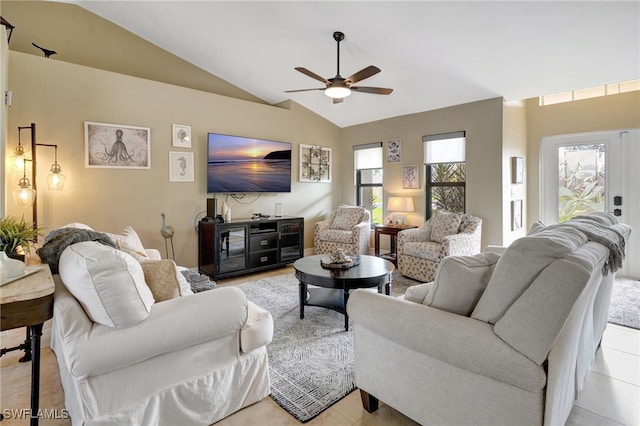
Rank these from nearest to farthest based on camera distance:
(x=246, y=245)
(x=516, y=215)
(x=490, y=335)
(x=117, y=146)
→ (x=490, y=335), (x=117, y=146), (x=246, y=245), (x=516, y=215)

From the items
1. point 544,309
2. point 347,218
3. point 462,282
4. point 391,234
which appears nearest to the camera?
point 544,309

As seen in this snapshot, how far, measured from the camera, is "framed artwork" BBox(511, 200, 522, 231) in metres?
4.75

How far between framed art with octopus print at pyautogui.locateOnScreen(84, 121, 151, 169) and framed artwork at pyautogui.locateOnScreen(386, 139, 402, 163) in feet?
12.8

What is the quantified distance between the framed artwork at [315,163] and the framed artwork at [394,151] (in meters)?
1.25

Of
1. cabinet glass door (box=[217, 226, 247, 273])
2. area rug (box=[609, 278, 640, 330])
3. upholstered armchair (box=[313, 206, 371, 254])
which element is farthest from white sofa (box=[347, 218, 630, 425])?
upholstered armchair (box=[313, 206, 371, 254])

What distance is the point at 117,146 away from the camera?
4.05 meters

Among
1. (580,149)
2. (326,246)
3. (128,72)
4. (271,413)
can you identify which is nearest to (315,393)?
(271,413)

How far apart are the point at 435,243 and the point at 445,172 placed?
4.63 feet

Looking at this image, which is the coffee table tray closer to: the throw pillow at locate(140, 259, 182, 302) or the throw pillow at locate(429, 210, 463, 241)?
the throw pillow at locate(140, 259, 182, 302)

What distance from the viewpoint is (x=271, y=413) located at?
1.82 m

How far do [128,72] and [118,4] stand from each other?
0.83 metres

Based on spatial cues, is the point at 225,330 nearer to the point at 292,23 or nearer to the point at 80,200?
the point at 80,200

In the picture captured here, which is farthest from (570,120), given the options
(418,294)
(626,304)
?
(418,294)

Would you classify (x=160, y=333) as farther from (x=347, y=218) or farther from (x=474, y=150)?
(x=474, y=150)
